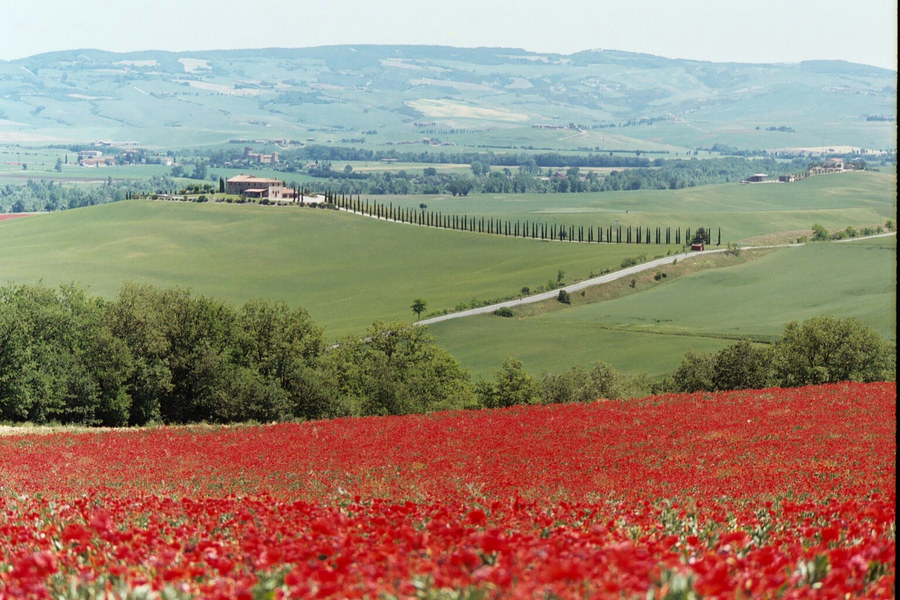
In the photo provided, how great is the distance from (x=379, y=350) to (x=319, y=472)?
6005cm

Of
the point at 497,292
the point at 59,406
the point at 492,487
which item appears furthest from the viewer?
the point at 497,292

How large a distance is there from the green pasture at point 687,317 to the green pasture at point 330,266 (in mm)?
18900

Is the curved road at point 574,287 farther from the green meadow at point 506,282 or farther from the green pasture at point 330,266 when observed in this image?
the green pasture at point 330,266

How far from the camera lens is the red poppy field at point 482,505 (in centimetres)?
663

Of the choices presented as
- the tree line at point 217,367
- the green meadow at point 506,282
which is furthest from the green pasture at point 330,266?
the tree line at point 217,367

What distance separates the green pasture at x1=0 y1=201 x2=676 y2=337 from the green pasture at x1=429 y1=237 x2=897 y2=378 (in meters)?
18.9

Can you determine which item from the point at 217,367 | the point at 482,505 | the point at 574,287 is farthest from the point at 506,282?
the point at 482,505

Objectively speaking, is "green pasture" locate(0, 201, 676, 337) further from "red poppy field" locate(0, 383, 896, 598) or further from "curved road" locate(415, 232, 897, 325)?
"red poppy field" locate(0, 383, 896, 598)

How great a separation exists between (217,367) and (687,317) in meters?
81.0

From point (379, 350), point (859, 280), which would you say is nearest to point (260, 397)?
point (379, 350)

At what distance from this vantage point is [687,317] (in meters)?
123

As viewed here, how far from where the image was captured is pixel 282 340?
59.7 meters

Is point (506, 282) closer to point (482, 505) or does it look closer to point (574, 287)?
point (574, 287)

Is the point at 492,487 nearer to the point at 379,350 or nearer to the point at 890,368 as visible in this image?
the point at 890,368
